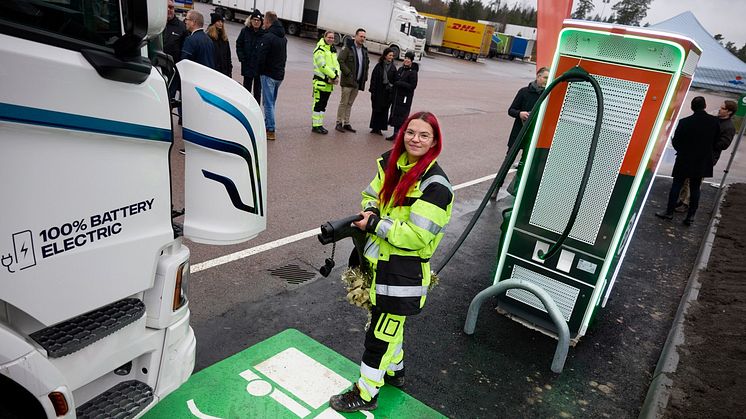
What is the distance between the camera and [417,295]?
2896 mm

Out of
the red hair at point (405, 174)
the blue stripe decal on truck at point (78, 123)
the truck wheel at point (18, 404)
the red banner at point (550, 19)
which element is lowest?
the truck wheel at point (18, 404)

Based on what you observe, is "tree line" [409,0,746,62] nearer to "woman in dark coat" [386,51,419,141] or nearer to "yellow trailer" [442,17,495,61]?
"yellow trailer" [442,17,495,61]

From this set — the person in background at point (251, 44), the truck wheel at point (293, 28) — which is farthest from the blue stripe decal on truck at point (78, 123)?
the truck wheel at point (293, 28)

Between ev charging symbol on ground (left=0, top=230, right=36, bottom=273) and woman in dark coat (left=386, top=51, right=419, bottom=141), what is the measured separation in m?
9.36

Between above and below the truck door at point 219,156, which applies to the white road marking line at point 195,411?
below

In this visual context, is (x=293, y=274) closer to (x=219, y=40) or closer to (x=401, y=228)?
(x=401, y=228)

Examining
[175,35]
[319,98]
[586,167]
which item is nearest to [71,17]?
[586,167]

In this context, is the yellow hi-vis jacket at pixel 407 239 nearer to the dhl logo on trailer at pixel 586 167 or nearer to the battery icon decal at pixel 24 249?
the dhl logo on trailer at pixel 586 167

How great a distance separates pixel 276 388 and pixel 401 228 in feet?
4.77

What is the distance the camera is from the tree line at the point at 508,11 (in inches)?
1875

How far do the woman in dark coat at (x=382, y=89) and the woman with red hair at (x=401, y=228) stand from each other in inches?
313

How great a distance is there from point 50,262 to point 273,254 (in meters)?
3.26

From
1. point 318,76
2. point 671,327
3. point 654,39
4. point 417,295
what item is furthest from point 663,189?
point 417,295

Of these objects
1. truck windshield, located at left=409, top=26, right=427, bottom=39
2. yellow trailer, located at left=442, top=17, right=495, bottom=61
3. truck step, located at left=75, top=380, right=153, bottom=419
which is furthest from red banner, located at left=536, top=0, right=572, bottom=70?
yellow trailer, located at left=442, top=17, right=495, bottom=61
